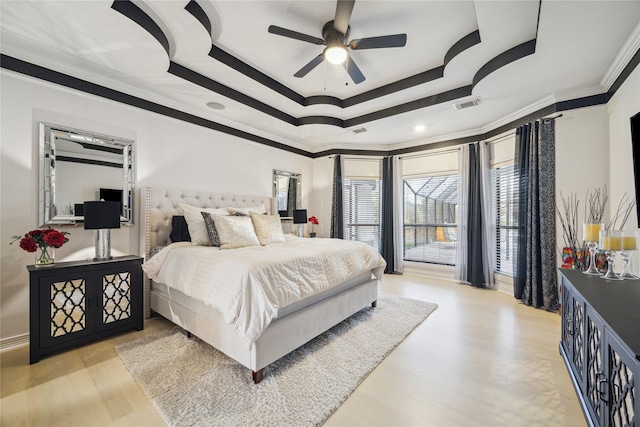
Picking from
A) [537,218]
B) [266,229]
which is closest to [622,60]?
[537,218]

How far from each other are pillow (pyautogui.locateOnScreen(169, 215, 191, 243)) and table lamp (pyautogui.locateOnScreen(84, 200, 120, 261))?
0.62 metres

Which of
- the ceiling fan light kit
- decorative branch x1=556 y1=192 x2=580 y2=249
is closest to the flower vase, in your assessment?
the ceiling fan light kit

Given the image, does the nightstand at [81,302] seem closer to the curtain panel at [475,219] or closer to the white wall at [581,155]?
the curtain panel at [475,219]

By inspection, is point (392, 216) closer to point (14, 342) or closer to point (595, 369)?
point (595, 369)

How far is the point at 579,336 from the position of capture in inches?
69.6

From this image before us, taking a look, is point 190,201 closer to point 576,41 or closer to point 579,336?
point 579,336

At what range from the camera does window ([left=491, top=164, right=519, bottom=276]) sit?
391cm

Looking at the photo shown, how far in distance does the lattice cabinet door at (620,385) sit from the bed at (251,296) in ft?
5.60

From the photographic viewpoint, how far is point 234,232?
2.84 m

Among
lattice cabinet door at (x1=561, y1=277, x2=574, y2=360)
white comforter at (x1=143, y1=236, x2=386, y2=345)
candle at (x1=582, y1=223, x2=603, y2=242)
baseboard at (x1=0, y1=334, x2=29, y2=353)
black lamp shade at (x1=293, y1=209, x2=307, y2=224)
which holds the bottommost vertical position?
baseboard at (x1=0, y1=334, x2=29, y2=353)

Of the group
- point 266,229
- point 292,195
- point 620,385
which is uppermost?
point 292,195

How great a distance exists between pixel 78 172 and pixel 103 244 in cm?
80

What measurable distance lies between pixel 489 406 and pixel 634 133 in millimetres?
2166

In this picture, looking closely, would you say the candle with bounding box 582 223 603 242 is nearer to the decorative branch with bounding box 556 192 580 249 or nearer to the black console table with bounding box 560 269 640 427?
the black console table with bounding box 560 269 640 427
